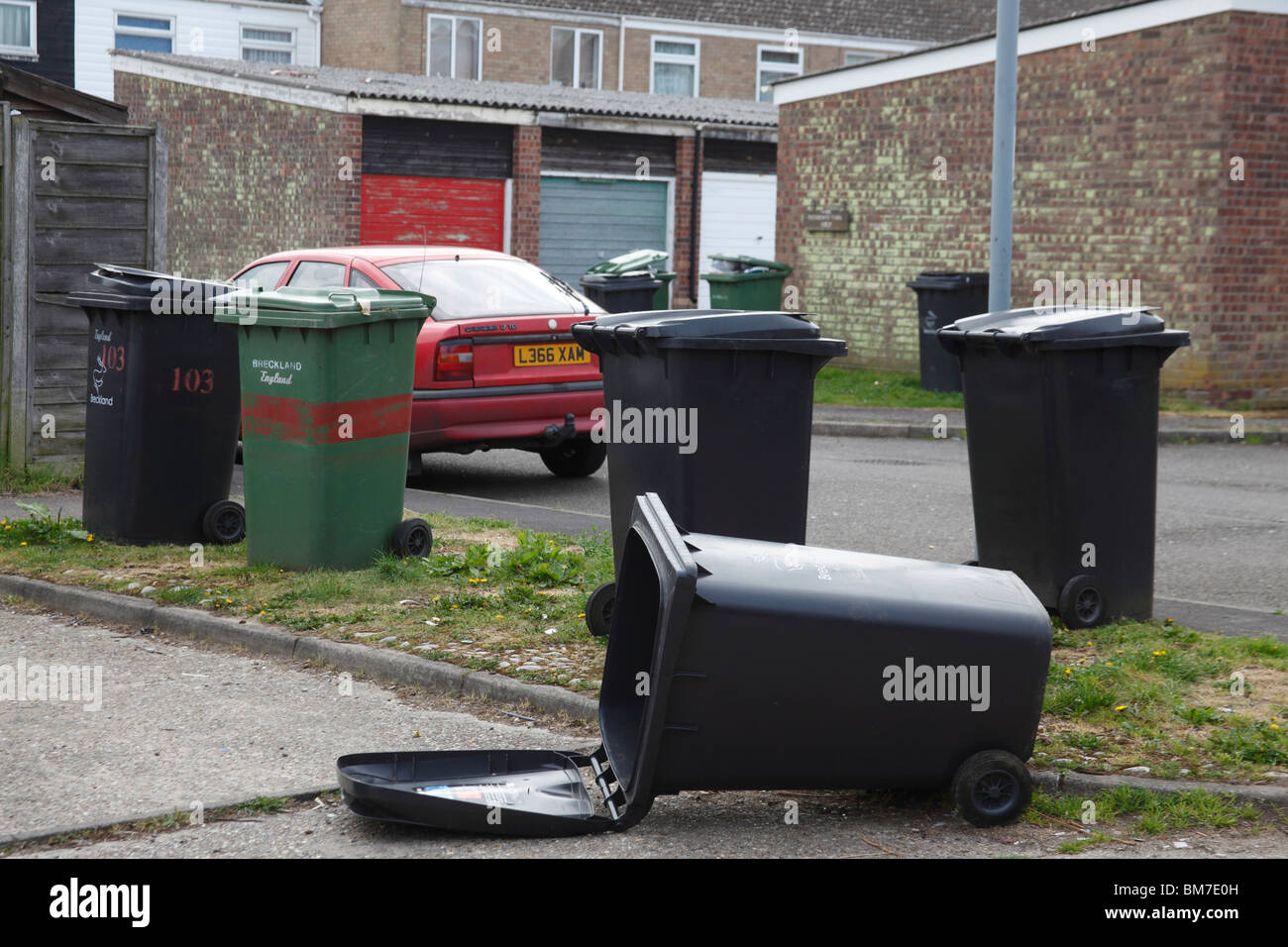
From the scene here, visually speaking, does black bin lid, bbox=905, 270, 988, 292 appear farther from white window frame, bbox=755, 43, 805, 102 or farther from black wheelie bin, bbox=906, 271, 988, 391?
white window frame, bbox=755, 43, 805, 102

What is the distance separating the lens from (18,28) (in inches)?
1253

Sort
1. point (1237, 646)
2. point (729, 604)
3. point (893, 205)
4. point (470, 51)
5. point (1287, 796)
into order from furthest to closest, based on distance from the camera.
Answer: point (470, 51), point (893, 205), point (1237, 646), point (1287, 796), point (729, 604)

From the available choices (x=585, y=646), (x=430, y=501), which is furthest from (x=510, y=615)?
(x=430, y=501)

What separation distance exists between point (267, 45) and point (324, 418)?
98.4 ft

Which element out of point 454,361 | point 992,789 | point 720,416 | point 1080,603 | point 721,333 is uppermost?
point 721,333

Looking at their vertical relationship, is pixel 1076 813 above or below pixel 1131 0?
below

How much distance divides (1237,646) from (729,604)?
2.86 m

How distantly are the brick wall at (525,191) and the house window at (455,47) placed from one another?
37.2ft

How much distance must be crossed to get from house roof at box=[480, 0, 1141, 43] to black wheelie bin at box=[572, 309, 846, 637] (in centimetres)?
3184

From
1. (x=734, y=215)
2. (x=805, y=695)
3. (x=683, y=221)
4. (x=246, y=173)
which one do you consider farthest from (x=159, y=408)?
(x=734, y=215)

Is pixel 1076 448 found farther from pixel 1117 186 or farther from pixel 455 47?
pixel 455 47

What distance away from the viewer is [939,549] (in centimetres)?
909

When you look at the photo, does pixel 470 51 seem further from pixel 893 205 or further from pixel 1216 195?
pixel 1216 195

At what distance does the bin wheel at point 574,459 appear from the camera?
11.9 meters
